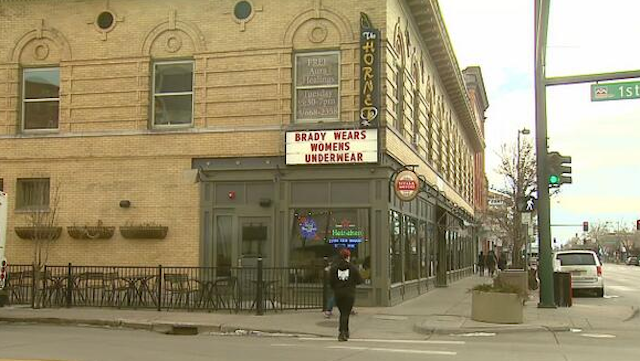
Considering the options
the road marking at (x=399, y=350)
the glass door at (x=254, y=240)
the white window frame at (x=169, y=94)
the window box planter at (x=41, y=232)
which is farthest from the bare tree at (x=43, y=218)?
the road marking at (x=399, y=350)

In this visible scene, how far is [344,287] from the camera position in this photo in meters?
12.3

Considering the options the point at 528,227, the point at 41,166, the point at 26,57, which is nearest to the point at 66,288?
the point at 41,166

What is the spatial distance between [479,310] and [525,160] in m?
20.1

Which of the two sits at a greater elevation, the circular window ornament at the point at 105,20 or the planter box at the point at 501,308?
the circular window ornament at the point at 105,20

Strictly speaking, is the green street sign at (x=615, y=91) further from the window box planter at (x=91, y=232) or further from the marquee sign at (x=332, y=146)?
the window box planter at (x=91, y=232)

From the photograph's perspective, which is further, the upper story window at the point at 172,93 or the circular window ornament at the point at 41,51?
the circular window ornament at the point at 41,51

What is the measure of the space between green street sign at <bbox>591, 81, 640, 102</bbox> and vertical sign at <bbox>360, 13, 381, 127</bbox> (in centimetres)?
526

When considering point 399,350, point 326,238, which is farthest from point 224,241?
point 399,350

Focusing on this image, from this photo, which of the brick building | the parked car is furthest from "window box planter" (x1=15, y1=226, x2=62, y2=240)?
the parked car

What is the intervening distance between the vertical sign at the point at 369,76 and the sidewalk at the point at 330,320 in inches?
192

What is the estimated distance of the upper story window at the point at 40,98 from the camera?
66.6 feet

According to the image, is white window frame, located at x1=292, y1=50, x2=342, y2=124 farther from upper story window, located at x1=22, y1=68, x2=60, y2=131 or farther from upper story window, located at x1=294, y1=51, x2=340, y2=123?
upper story window, located at x1=22, y1=68, x2=60, y2=131

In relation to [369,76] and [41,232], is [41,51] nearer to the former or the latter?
[41,232]

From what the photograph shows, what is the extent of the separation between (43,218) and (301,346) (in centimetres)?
1113
